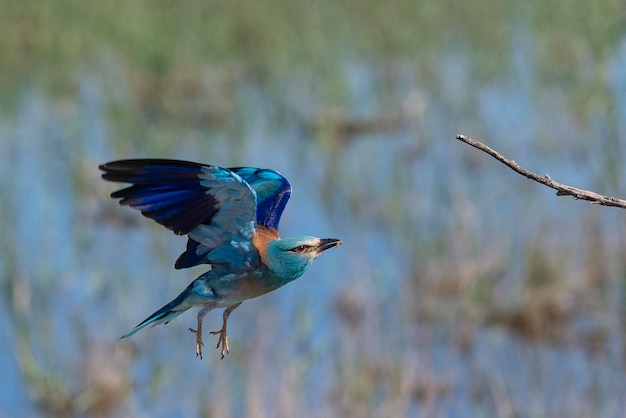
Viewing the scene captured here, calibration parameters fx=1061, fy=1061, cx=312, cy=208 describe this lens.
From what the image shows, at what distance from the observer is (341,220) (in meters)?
6.76

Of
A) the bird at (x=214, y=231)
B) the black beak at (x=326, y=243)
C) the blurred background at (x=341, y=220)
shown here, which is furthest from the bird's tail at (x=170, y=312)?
the blurred background at (x=341, y=220)

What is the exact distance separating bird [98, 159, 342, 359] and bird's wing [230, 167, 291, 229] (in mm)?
76

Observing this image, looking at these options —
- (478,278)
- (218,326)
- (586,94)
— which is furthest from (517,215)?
(218,326)

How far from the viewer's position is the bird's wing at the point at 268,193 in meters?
1.57

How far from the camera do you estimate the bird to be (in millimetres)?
1300

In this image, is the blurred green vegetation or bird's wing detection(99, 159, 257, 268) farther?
the blurred green vegetation

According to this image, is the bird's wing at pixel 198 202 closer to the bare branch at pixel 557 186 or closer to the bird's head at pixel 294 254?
the bird's head at pixel 294 254

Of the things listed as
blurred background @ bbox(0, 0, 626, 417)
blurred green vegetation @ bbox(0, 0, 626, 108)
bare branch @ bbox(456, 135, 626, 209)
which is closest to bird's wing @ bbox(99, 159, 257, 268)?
bare branch @ bbox(456, 135, 626, 209)

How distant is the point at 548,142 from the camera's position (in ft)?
23.8

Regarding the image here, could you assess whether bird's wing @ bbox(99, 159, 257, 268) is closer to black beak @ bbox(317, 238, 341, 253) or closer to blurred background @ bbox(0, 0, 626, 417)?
black beak @ bbox(317, 238, 341, 253)

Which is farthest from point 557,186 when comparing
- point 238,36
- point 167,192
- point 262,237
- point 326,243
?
point 238,36

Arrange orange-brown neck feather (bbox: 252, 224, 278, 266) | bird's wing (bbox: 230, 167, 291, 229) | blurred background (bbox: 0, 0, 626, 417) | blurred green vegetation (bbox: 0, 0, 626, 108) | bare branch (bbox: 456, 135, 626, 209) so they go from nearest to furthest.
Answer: bare branch (bbox: 456, 135, 626, 209), orange-brown neck feather (bbox: 252, 224, 278, 266), bird's wing (bbox: 230, 167, 291, 229), blurred background (bbox: 0, 0, 626, 417), blurred green vegetation (bbox: 0, 0, 626, 108)

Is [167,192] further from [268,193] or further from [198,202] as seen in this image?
[268,193]

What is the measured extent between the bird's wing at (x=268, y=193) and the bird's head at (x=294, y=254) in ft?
0.70
